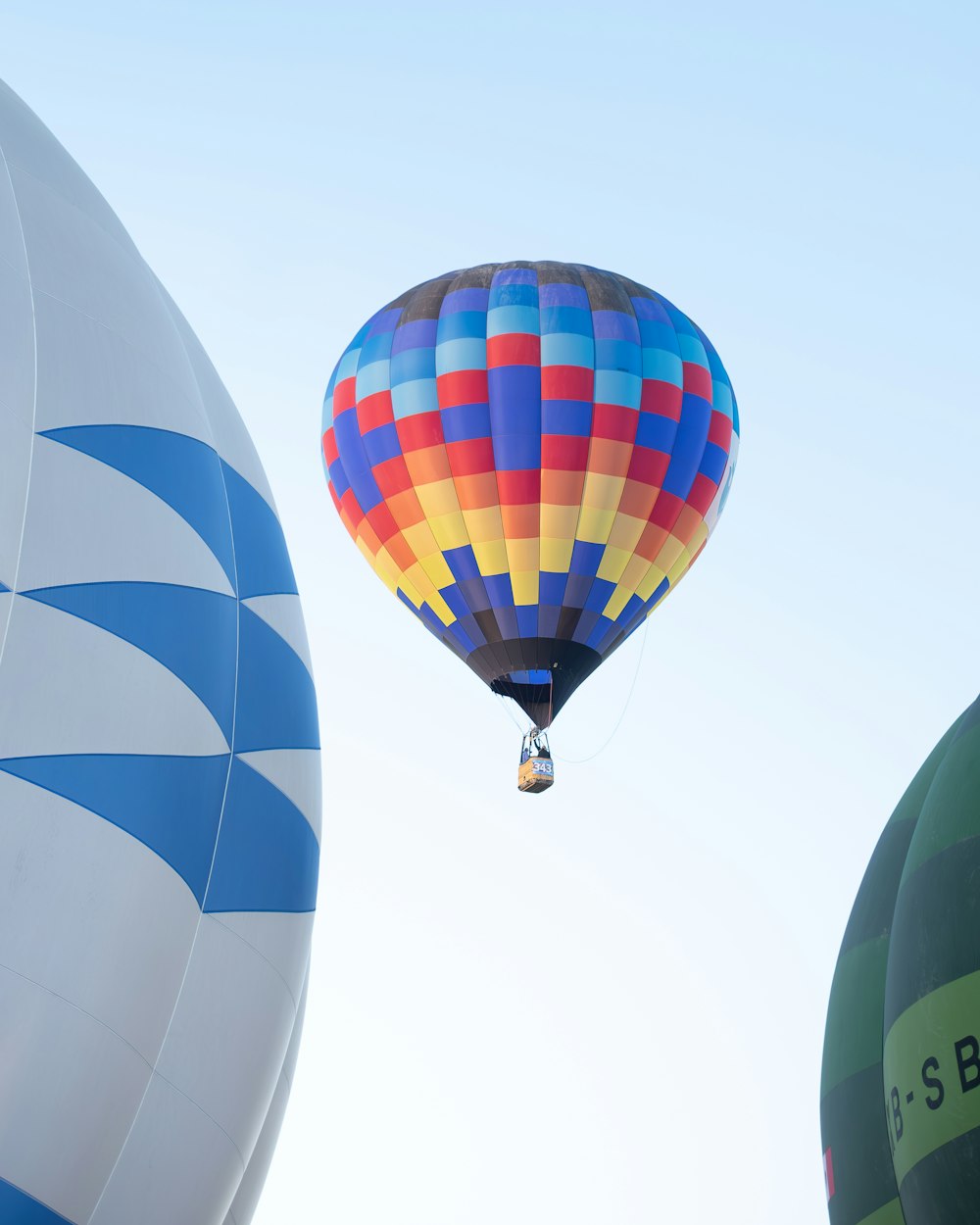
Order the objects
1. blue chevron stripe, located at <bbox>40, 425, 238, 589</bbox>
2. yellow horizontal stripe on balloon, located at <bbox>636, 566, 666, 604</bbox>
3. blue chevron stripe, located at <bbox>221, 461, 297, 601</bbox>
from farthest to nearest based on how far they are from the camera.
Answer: yellow horizontal stripe on balloon, located at <bbox>636, 566, 666, 604</bbox> → blue chevron stripe, located at <bbox>221, 461, 297, 601</bbox> → blue chevron stripe, located at <bbox>40, 425, 238, 589</bbox>

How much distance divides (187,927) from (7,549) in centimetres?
120

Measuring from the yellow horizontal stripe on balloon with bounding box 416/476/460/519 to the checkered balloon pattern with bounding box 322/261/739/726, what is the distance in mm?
13

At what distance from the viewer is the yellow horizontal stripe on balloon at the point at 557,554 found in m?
16.0

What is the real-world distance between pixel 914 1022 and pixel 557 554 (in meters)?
11.8

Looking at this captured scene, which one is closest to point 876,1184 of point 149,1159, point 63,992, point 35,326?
point 149,1159

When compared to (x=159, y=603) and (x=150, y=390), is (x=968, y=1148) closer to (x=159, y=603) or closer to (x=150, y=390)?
(x=159, y=603)

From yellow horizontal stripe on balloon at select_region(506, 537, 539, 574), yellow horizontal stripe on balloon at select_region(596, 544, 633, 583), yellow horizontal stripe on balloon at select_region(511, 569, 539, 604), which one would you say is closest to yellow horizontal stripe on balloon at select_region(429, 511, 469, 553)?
yellow horizontal stripe on balloon at select_region(506, 537, 539, 574)

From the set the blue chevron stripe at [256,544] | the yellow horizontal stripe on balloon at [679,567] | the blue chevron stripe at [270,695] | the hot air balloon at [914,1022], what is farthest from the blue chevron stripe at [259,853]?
the yellow horizontal stripe on balloon at [679,567]

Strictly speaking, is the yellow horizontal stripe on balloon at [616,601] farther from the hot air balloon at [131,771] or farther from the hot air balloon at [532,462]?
the hot air balloon at [131,771]

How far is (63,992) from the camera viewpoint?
14.6 ft

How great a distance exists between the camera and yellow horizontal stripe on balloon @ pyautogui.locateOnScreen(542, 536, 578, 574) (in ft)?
52.4

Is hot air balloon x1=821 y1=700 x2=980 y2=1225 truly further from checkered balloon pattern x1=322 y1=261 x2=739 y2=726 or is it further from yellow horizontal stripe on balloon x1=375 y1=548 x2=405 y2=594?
yellow horizontal stripe on balloon x1=375 y1=548 x2=405 y2=594

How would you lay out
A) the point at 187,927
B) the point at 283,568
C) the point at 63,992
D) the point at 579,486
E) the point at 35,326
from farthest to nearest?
the point at 579,486 → the point at 283,568 → the point at 35,326 → the point at 187,927 → the point at 63,992

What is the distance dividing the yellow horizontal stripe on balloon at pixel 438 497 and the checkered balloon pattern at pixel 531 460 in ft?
0.04
